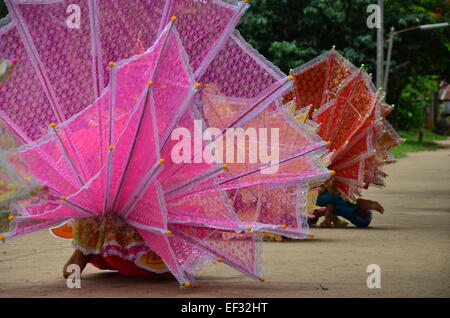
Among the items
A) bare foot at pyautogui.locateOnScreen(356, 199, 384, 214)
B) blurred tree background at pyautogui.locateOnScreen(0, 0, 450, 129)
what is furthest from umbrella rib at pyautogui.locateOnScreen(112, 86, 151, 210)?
blurred tree background at pyautogui.locateOnScreen(0, 0, 450, 129)

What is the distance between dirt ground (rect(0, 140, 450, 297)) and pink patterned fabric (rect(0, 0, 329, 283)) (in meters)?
0.40

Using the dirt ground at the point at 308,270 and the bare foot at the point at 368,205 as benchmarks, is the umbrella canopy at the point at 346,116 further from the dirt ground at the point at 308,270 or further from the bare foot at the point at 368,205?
the dirt ground at the point at 308,270

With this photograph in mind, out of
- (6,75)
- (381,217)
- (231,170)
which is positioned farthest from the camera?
(381,217)

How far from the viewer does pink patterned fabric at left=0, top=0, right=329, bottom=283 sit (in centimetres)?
736

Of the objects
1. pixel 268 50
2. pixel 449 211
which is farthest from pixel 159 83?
pixel 268 50

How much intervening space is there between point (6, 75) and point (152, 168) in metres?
1.23

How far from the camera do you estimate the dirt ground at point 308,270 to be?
24.8ft

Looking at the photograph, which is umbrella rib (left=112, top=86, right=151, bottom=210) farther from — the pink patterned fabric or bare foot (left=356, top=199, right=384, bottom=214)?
bare foot (left=356, top=199, right=384, bottom=214)

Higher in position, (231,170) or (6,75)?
(6,75)

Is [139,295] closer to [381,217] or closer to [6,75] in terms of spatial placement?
[6,75]

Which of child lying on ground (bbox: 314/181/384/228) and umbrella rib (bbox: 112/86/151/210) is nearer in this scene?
umbrella rib (bbox: 112/86/151/210)

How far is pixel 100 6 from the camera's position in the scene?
838cm

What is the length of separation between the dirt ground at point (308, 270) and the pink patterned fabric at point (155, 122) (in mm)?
396

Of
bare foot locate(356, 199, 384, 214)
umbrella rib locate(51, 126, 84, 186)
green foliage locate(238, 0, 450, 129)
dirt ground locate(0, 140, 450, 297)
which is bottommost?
dirt ground locate(0, 140, 450, 297)
